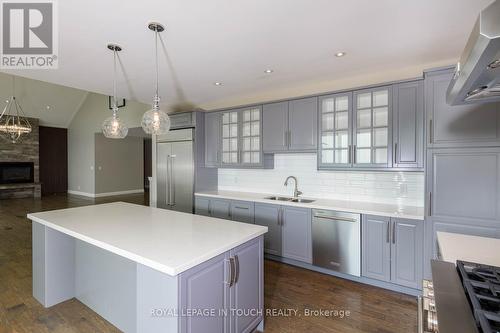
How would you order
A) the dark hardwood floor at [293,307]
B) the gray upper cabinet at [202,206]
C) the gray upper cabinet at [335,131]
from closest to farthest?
1. the dark hardwood floor at [293,307]
2. the gray upper cabinet at [335,131]
3. the gray upper cabinet at [202,206]

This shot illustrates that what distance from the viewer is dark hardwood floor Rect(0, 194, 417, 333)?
7.07 ft

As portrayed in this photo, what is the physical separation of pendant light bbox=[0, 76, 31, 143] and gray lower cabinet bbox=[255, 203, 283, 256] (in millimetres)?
8013

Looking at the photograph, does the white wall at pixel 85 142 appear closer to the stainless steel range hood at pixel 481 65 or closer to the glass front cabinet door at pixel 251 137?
the glass front cabinet door at pixel 251 137

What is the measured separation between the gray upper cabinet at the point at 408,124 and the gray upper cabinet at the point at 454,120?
0.22 m

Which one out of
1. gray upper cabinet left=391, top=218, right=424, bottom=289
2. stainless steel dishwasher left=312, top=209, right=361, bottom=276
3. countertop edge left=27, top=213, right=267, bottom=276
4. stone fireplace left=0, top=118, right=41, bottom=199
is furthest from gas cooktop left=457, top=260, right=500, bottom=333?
stone fireplace left=0, top=118, right=41, bottom=199

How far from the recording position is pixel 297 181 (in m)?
3.88

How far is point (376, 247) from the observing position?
276 cm

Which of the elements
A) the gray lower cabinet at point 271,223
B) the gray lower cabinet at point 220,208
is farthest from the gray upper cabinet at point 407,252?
the gray lower cabinet at point 220,208

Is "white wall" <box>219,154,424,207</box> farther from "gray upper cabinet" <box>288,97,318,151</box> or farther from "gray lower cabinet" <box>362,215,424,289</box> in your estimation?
"gray lower cabinet" <box>362,215,424,289</box>

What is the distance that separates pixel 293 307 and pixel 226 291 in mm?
1095

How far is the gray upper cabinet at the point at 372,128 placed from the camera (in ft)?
9.45

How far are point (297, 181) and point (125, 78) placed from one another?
2.89m

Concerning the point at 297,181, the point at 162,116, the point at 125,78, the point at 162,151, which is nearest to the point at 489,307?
the point at 162,116

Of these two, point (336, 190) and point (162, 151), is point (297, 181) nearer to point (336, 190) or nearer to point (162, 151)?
A: point (336, 190)
